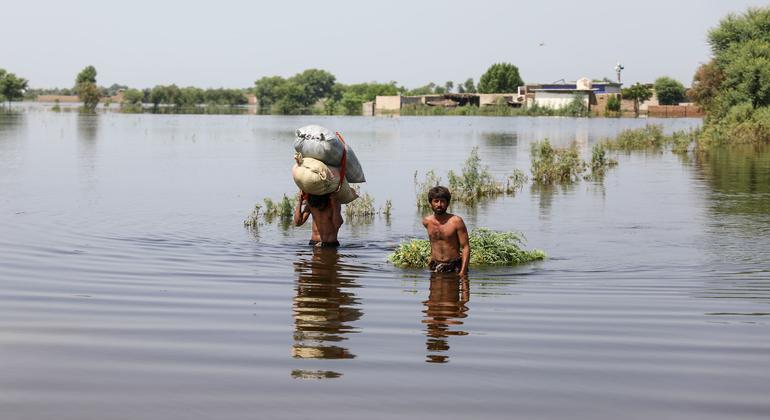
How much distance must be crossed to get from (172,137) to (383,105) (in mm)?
111498

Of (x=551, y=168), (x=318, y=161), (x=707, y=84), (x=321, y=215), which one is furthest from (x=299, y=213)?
(x=707, y=84)

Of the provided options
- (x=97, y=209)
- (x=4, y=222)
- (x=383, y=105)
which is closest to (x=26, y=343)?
(x=4, y=222)

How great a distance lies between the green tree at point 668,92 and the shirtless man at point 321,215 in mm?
162891

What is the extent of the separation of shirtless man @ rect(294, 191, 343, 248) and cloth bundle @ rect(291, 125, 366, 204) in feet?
1.02

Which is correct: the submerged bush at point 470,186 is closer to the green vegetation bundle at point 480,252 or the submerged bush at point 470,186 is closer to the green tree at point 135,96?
the green vegetation bundle at point 480,252

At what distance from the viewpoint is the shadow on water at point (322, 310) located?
24.9ft

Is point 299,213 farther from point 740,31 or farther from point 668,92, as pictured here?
point 668,92

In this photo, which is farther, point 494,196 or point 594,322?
point 494,196

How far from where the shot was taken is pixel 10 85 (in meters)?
141

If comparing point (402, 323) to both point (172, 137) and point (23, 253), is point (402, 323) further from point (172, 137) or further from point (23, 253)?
point (172, 137)

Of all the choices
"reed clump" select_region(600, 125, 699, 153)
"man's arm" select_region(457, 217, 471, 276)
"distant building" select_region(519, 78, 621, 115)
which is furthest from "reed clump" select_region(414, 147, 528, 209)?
"distant building" select_region(519, 78, 621, 115)

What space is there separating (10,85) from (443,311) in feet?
470

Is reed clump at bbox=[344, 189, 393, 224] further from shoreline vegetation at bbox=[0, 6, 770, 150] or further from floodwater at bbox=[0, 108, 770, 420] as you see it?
shoreline vegetation at bbox=[0, 6, 770, 150]

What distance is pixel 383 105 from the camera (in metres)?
166
